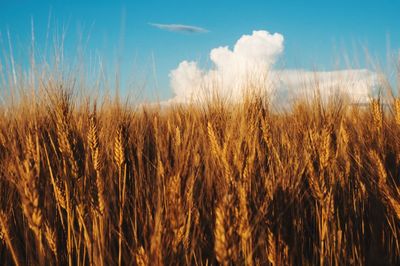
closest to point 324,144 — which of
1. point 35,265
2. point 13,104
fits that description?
A: point 35,265

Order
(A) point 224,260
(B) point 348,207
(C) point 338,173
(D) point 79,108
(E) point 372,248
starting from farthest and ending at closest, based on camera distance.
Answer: (D) point 79,108
(C) point 338,173
(B) point 348,207
(E) point 372,248
(A) point 224,260

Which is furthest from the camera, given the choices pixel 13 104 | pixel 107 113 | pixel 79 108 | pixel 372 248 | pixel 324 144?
pixel 13 104

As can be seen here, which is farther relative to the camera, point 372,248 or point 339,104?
point 339,104

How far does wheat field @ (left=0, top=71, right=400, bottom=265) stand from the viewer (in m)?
0.98

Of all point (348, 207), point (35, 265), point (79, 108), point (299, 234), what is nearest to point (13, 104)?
point (79, 108)

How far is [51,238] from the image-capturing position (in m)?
1.15

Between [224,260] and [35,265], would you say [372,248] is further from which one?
[35,265]

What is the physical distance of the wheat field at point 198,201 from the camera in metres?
0.98

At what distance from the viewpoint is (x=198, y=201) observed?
159cm

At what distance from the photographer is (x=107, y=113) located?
253cm

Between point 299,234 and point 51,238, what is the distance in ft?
3.61

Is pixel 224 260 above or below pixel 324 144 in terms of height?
below

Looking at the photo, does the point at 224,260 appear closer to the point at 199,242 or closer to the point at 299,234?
the point at 199,242

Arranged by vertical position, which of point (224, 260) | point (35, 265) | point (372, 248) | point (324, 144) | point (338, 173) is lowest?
point (372, 248)
